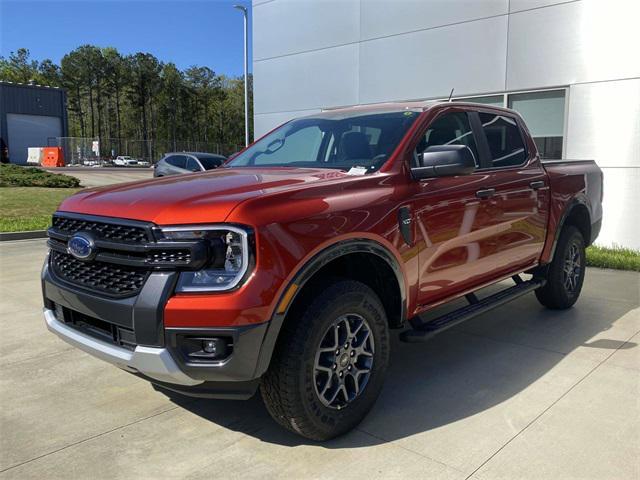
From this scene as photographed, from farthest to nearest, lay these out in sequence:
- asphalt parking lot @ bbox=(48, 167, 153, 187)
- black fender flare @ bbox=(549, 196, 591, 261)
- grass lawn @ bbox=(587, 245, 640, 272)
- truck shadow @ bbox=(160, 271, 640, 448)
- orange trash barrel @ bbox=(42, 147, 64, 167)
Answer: orange trash barrel @ bbox=(42, 147, 64, 167)
asphalt parking lot @ bbox=(48, 167, 153, 187)
grass lawn @ bbox=(587, 245, 640, 272)
black fender flare @ bbox=(549, 196, 591, 261)
truck shadow @ bbox=(160, 271, 640, 448)

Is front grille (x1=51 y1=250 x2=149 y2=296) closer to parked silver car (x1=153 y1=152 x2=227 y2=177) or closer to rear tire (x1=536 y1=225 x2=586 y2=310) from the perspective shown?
rear tire (x1=536 y1=225 x2=586 y2=310)

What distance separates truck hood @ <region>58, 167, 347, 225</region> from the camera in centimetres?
257

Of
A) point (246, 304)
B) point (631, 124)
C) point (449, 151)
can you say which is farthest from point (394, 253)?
point (631, 124)

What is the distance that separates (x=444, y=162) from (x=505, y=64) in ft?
24.0

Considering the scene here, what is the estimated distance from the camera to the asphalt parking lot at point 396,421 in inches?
109

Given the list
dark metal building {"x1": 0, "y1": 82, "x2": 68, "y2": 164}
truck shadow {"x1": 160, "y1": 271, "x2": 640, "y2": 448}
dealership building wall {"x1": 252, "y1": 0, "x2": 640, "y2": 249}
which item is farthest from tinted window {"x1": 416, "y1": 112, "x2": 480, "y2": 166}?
dark metal building {"x1": 0, "y1": 82, "x2": 68, "y2": 164}

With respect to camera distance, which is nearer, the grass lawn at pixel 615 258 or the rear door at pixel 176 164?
the grass lawn at pixel 615 258

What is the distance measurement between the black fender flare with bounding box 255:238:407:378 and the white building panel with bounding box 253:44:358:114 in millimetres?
9438

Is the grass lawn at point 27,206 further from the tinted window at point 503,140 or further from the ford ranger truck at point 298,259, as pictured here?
the tinted window at point 503,140

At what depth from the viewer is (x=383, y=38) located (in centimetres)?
1141

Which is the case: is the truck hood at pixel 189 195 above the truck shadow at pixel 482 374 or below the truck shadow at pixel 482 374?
above

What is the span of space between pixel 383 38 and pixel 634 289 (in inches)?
287

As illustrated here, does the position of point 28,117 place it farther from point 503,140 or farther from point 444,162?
point 444,162

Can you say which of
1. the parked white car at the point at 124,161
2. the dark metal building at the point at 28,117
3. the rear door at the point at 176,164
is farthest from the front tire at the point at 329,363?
the parked white car at the point at 124,161
